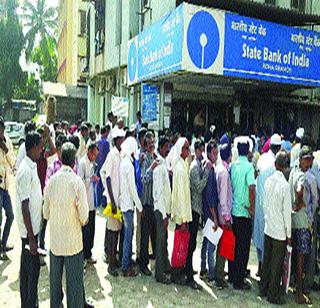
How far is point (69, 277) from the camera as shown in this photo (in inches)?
152

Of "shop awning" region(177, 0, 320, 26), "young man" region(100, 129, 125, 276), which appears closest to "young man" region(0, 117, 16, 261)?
"young man" region(100, 129, 125, 276)

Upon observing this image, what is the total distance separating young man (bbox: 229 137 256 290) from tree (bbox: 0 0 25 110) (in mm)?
32043

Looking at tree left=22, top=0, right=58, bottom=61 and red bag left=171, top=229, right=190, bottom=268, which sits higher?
tree left=22, top=0, right=58, bottom=61

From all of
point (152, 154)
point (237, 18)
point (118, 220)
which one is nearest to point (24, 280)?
point (118, 220)

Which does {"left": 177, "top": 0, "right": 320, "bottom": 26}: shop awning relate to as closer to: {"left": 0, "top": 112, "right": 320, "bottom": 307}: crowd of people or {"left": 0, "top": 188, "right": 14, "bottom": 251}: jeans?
{"left": 0, "top": 112, "right": 320, "bottom": 307}: crowd of people

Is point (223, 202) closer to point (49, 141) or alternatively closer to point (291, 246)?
point (291, 246)

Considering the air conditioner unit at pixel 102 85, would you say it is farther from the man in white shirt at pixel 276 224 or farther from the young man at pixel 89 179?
the man in white shirt at pixel 276 224

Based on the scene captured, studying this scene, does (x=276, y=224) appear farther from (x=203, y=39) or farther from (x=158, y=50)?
(x=158, y=50)

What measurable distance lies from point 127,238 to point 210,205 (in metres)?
1.20

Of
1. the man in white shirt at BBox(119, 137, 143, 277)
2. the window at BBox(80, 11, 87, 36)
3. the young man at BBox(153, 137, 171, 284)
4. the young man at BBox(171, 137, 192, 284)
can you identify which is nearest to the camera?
the young man at BBox(171, 137, 192, 284)

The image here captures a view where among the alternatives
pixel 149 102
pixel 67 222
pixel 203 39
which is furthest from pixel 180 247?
pixel 149 102

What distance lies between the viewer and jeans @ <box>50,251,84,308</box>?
3.86m

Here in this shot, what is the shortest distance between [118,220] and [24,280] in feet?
5.79

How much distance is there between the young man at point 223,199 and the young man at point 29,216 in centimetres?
231
